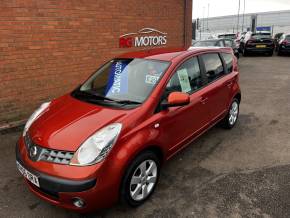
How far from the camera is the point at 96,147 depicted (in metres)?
2.81

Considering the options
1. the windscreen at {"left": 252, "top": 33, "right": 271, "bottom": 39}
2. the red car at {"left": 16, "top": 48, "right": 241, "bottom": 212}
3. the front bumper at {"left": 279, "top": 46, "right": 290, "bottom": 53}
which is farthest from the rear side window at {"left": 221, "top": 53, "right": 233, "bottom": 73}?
the front bumper at {"left": 279, "top": 46, "right": 290, "bottom": 53}

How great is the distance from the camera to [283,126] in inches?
225

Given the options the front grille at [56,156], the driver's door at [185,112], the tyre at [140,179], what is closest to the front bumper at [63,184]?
the front grille at [56,156]

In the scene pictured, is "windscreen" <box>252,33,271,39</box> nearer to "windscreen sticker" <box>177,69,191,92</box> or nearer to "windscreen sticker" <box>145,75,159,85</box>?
"windscreen sticker" <box>177,69,191,92</box>

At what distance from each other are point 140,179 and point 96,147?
69 cm

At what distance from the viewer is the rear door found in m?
4.43

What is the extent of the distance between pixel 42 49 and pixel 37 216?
3647 millimetres

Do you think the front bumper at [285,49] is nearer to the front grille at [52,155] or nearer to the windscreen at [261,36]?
the windscreen at [261,36]

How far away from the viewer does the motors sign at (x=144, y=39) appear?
7.46m

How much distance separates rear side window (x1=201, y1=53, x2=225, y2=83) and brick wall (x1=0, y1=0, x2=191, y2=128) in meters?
3.05

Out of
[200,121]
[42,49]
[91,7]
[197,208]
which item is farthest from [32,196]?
[91,7]

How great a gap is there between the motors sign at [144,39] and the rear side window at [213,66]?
3.13 meters

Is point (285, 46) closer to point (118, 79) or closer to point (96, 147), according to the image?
point (118, 79)

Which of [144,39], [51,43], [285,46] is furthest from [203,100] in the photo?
[285,46]
